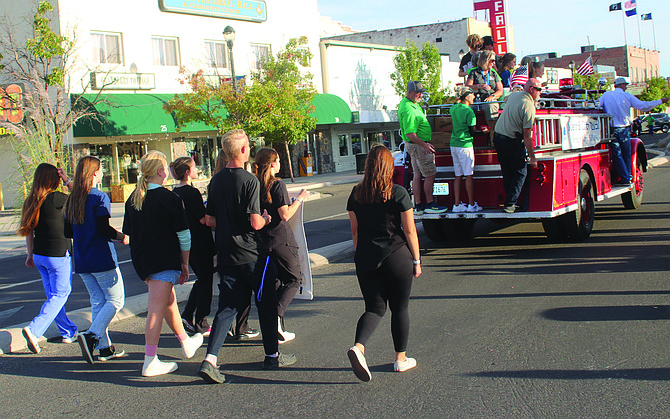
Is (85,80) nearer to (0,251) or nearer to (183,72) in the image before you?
(183,72)

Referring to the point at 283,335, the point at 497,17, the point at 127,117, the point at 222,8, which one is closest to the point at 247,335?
the point at 283,335

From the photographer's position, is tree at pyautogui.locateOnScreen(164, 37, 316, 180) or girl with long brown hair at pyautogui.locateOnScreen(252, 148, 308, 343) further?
tree at pyautogui.locateOnScreen(164, 37, 316, 180)

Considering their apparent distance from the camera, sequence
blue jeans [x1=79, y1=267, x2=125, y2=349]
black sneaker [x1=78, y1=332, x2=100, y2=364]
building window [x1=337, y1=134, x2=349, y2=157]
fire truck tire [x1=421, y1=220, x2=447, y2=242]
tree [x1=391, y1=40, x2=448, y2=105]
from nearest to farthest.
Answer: black sneaker [x1=78, y1=332, x2=100, y2=364] → blue jeans [x1=79, y1=267, x2=125, y2=349] → fire truck tire [x1=421, y1=220, x2=447, y2=242] → building window [x1=337, y1=134, x2=349, y2=157] → tree [x1=391, y1=40, x2=448, y2=105]

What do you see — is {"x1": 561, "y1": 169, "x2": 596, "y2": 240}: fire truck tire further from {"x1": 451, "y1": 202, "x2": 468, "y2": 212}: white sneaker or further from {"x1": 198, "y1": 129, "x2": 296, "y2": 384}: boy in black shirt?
{"x1": 198, "y1": 129, "x2": 296, "y2": 384}: boy in black shirt

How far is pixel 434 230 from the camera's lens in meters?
9.96

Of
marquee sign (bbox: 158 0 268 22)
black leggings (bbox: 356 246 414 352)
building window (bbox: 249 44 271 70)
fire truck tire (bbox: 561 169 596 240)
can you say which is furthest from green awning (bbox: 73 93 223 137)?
black leggings (bbox: 356 246 414 352)

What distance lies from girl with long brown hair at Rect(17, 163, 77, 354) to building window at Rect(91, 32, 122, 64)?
1875 cm

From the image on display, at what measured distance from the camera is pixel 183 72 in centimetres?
2369

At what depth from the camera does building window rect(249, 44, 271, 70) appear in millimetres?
29109

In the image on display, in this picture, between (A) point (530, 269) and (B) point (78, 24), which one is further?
(B) point (78, 24)

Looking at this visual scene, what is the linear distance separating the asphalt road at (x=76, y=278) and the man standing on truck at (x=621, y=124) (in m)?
4.99

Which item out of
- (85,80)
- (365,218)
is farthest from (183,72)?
(365,218)

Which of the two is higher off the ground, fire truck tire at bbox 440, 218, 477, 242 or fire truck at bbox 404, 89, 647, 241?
fire truck at bbox 404, 89, 647, 241

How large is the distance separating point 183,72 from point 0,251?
39.7 ft
